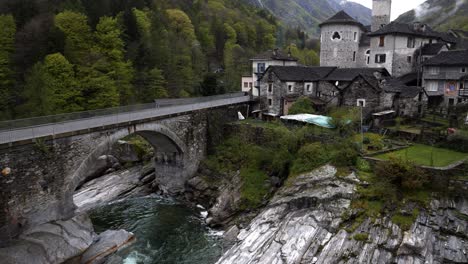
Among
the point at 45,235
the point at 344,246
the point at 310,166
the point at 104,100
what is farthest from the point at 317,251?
the point at 104,100

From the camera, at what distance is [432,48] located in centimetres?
4356

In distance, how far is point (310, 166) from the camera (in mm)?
27016

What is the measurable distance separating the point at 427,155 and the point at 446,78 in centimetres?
1665

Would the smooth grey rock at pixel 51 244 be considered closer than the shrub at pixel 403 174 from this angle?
Yes

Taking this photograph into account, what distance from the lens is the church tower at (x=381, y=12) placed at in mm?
51031

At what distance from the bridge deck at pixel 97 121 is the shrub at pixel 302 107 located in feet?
25.0

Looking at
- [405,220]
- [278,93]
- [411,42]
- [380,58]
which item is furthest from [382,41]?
[405,220]

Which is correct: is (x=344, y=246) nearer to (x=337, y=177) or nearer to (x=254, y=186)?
(x=337, y=177)

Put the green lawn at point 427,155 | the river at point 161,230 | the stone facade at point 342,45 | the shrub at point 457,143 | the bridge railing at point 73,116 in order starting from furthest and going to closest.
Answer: the stone facade at point 342,45 < the shrub at point 457,143 < the green lawn at point 427,155 < the river at point 161,230 < the bridge railing at point 73,116

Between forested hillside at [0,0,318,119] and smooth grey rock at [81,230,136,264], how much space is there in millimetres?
17162

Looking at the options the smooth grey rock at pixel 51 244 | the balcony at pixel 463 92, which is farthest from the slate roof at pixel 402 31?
the smooth grey rock at pixel 51 244

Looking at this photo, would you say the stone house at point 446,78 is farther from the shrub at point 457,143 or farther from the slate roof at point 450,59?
the shrub at point 457,143

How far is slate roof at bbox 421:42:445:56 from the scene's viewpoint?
4284 cm

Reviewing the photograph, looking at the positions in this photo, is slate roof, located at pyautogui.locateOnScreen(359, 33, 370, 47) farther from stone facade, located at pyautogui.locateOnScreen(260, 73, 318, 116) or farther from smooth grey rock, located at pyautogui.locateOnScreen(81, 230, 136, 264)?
smooth grey rock, located at pyautogui.locateOnScreen(81, 230, 136, 264)
